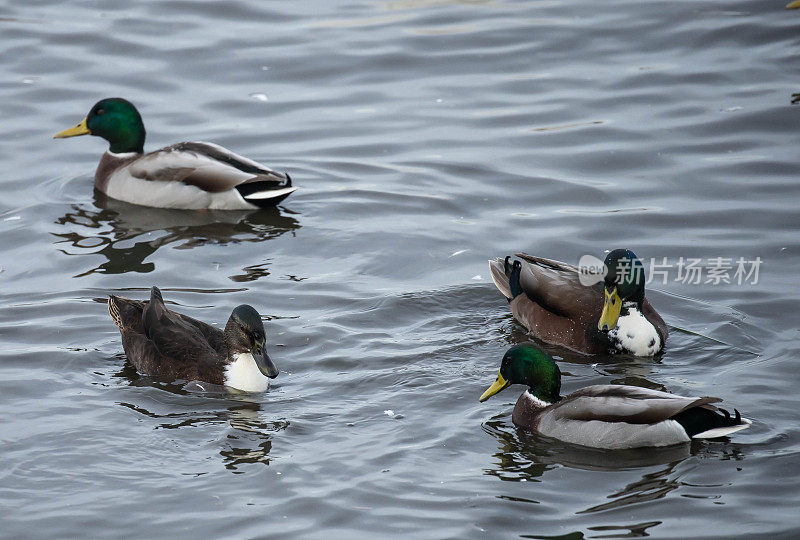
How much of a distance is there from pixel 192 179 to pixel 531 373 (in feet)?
16.9

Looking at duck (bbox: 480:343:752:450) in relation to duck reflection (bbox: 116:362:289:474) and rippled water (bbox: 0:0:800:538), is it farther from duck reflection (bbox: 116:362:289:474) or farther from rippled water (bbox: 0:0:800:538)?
duck reflection (bbox: 116:362:289:474)

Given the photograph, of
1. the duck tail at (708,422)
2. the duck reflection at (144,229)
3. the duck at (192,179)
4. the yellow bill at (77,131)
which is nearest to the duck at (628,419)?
the duck tail at (708,422)

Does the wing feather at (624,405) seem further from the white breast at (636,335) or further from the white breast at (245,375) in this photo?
the white breast at (245,375)

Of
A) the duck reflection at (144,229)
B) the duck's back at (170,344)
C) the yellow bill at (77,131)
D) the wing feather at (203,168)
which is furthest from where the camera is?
the yellow bill at (77,131)

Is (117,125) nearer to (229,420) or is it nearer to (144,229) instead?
(144,229)

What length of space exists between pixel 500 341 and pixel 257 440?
2404 mm

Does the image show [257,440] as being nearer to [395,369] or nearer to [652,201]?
[395,369]

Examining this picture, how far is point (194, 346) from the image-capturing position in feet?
27.6

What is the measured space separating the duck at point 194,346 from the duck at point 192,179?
10.0 ft

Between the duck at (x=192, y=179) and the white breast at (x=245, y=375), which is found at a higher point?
the duck at (x=192, y=179)

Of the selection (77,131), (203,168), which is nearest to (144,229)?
(203,168)

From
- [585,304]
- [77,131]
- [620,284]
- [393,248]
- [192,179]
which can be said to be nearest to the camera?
[620,284]

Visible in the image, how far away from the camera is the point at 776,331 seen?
8.95 metres

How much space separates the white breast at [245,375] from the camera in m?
8.12
